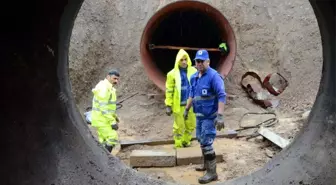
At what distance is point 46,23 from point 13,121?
596 millimetres

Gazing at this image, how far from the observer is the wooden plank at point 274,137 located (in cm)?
768

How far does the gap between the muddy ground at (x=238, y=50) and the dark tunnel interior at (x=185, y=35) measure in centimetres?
58

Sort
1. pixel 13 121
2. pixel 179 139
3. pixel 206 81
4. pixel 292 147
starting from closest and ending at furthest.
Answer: pixel 13 121 → pixel 292 147 → pixel 206 81 → pixel 179 139

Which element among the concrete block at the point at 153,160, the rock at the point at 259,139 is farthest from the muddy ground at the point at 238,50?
the concrete block at the point at 153,160

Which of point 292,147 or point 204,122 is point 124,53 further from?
point 292,147

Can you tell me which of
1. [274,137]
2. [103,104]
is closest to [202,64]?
[103,104]

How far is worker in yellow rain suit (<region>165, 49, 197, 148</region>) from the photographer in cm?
808

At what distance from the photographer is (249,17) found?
1191 cm

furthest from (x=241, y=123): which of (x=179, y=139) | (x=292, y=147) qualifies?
(x=292, y=147)

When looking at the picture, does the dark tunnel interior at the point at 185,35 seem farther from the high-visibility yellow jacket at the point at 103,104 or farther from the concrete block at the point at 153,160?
the high-visibility yellow jacket at the point at 103,104

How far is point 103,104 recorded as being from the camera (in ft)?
22.5

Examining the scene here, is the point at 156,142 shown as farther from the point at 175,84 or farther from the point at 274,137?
the point at 274,137

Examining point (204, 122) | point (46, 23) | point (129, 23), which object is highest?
point (129, 23)

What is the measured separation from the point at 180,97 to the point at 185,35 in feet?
14.1
